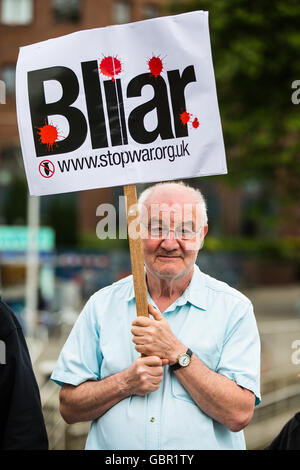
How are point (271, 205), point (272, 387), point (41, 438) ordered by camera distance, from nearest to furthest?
point (41, 438), point (272, 387), point (271, 205)

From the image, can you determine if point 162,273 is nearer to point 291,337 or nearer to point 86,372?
point 86,372

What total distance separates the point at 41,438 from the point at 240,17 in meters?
15.3

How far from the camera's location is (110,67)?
92.5 inches

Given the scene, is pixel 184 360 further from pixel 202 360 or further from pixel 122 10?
pixel 122 10

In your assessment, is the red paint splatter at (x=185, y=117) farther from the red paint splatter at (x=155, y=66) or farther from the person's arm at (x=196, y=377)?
the person's arm at (x=196, y=377)

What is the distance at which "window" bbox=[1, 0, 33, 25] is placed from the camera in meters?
22.2

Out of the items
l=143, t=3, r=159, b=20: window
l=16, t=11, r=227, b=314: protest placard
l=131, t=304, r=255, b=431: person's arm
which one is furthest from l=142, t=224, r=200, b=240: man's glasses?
l=143, t=3, r=159, b=20: window

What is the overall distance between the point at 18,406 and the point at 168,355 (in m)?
0.52

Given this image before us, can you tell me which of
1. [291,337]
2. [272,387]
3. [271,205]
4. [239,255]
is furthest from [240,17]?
[239,255]

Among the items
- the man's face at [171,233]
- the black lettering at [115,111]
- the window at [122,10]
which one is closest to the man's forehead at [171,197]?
the man's face at [171,233]

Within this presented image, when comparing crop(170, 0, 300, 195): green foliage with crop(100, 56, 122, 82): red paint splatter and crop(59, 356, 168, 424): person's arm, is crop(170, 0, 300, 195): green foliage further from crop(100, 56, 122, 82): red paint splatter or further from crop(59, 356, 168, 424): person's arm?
crop(59, 356, 168, 424): person's arm

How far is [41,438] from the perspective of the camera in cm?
216

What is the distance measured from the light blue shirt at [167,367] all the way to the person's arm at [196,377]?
57 mm

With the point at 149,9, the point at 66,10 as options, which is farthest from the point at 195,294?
the point at 149,9
